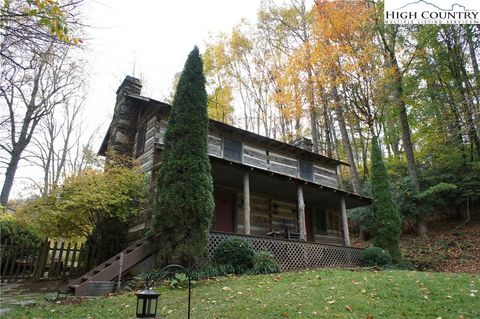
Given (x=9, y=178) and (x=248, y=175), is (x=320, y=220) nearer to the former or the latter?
(x=248, y=175)

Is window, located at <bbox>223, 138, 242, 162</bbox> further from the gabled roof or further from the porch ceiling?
the porch ceiling

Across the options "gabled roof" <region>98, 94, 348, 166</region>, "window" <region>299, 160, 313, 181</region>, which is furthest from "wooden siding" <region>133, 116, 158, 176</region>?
"window" <region>299, 160, 313, 181</region>

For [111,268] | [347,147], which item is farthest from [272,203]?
[111,268]

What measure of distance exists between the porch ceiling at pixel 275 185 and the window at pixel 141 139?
3434mm

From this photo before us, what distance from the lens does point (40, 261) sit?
10.8m

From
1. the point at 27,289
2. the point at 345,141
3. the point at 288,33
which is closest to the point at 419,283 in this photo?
the point at 27,289

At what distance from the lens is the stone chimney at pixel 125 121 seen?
14383 millimetres

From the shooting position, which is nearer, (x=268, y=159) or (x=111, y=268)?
(x=111, y=268)

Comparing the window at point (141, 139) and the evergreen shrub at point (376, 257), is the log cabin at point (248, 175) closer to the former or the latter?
the window at point (141, 139)

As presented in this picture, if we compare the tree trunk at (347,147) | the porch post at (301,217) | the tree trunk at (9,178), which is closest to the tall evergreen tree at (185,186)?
the porch post at (301,217)

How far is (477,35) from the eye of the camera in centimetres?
1602

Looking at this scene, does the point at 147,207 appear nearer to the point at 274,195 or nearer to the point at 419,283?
the point at 274,195

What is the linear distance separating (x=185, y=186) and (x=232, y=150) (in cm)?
573

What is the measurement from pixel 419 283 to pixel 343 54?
48.3 ft
